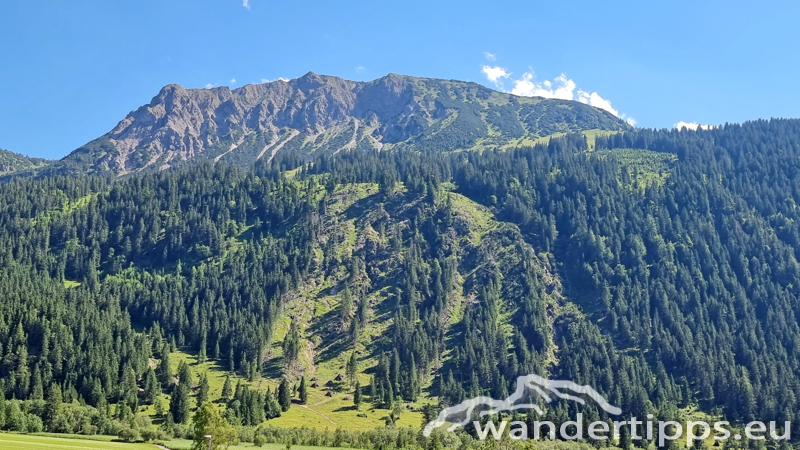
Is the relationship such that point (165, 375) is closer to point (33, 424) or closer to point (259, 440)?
point (33, 424)

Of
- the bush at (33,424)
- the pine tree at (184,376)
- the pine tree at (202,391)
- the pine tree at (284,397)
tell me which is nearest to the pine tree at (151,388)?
the pine tree at (184,376)

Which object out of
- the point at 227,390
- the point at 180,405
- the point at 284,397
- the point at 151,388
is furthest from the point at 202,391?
the point at 284,397

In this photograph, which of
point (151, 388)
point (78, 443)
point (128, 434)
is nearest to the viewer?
point (78, 443)

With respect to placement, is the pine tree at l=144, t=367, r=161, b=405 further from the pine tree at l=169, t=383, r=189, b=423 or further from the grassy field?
the grassy field

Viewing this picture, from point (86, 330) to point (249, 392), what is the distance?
60.9 m

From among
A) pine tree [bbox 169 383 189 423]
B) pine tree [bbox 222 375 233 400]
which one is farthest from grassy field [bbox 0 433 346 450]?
pine tree [bbox 222 375 233 400]

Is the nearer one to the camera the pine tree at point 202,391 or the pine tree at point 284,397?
the pine tree at point 202,391

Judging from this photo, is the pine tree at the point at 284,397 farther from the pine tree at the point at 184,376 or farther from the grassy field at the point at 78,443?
the grassy field at the point at 78,443

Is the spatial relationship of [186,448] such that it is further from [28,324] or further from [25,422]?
[28,324]

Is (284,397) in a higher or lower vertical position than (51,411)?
lower

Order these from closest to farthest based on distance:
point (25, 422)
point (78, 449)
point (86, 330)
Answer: point (78, 449), point (25, 422), point (86, 330)

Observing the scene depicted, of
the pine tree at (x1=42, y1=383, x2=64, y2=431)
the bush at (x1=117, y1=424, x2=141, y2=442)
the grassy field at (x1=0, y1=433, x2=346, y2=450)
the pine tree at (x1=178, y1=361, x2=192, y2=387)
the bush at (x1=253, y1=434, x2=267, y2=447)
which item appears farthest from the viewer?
the pine tree at (x1=178, y1=361, x2=192, y2=387)

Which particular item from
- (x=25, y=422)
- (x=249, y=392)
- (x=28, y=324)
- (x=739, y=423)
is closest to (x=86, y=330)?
(x=28, y=324)

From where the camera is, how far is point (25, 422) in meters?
120
